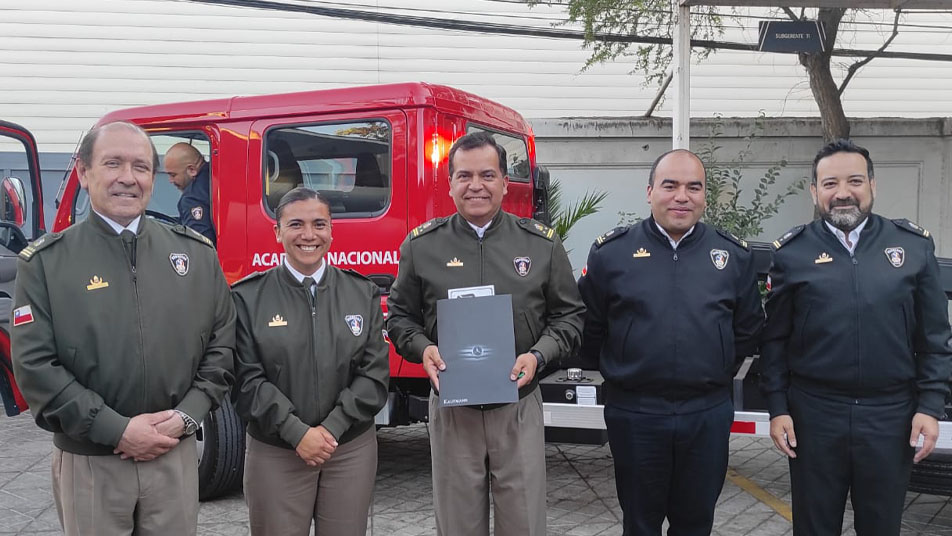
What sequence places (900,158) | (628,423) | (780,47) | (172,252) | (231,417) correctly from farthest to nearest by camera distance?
(900,158) < (780,47) < (231,417) < (628,423) < (172,252)

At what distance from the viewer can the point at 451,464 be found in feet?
9.57

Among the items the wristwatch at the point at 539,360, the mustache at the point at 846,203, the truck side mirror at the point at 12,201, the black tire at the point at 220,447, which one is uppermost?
the truck side mirror at the point at 12,201

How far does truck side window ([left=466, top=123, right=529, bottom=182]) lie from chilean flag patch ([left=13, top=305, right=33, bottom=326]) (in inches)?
125

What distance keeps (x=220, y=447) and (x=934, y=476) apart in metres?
3.55

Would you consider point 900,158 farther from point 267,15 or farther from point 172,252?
point 172,252

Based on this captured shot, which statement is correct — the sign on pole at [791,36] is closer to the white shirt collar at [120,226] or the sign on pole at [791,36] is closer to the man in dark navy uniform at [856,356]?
the man in dark navy uniform at [856,356]

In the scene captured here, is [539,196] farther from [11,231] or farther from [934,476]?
[11,231]

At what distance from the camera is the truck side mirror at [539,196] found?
571cm

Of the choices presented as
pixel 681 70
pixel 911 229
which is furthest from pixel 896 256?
pixel 681 70

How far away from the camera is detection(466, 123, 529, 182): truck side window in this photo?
17.2ft

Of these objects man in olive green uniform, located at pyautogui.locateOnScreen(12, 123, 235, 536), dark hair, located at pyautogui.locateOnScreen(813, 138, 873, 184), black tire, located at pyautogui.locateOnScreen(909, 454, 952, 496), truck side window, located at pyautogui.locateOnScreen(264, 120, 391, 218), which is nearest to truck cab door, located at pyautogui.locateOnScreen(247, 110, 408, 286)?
truck side window, located at pyautogui.locateOnScreen(264, 120, 391, 218)

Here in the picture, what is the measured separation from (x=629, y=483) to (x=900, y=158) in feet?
30.6

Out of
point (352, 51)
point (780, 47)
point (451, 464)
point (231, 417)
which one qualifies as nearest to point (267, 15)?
point (352, 51)

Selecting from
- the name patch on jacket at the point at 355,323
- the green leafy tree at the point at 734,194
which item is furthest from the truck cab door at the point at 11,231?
the green leafy tree at the point at 734,194
